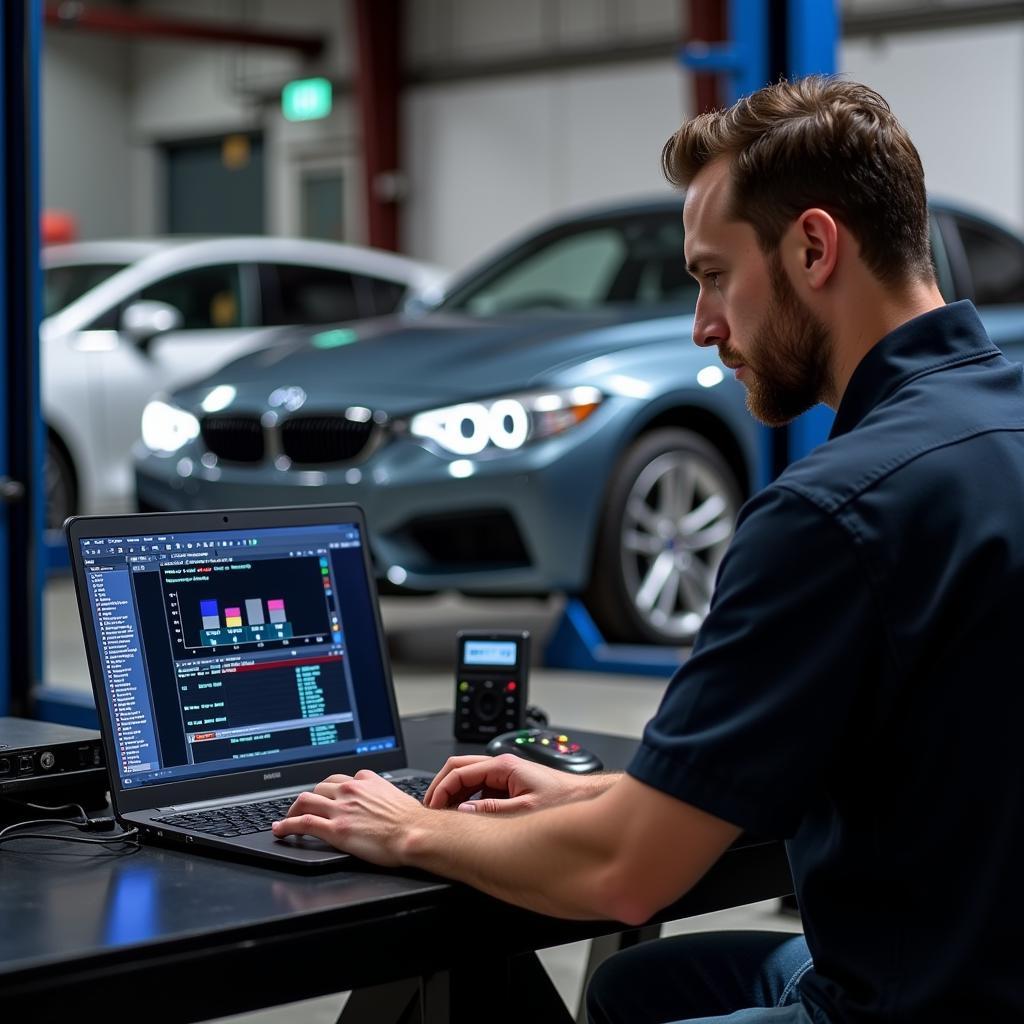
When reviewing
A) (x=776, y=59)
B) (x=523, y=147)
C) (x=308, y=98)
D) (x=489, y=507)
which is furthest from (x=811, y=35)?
(x=308, y=98)

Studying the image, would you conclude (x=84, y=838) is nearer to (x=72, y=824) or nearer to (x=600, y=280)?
(x=72, y=824)

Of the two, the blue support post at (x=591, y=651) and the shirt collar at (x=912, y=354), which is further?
the blue support post at (x=591, y=651)

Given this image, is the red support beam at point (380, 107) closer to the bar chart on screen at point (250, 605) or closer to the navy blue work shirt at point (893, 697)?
the bar chart on screen at point (250, 605)

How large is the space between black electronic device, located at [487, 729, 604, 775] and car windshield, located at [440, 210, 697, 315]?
12.8 feet

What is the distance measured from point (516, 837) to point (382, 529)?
3.83 meters

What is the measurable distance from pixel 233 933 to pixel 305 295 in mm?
7903

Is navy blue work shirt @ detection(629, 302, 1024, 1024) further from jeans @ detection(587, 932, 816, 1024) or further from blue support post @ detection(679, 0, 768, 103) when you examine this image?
blue support post @ detection(679, 0, 768, 103)

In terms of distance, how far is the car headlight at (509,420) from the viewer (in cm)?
534

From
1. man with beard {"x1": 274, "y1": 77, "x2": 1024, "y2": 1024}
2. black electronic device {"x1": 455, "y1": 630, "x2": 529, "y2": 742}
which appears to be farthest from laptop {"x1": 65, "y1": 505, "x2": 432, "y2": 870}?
man with beard {"x1": 274, "y1": 77, "x2": 1024, "y2": 1024}

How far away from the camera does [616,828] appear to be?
1.48 metres

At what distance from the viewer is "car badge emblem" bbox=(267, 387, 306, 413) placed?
18.5 feet

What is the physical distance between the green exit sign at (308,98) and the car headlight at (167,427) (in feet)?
33.8

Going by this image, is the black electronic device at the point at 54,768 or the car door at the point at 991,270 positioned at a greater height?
the car door at the point at 991,270

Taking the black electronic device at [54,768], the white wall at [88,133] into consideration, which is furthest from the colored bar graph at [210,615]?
the white wall at [88,133]
